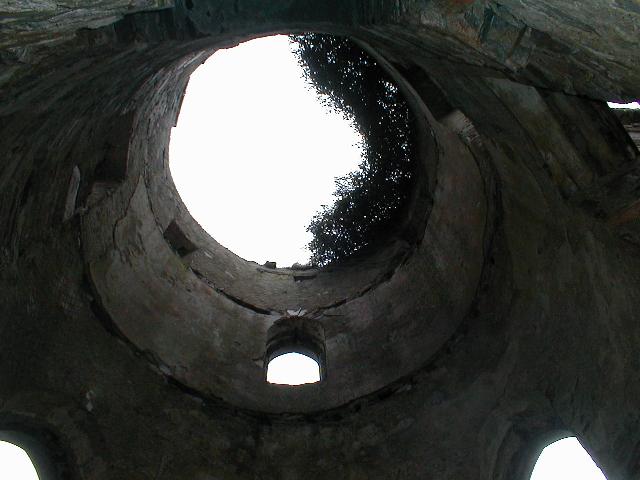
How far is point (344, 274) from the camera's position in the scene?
349 inches

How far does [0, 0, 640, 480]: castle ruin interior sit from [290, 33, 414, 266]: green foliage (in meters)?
0.49

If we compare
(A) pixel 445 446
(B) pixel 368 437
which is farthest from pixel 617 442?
(B) pixel 368 437

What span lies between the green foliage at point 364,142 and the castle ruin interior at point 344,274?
0.49 meters

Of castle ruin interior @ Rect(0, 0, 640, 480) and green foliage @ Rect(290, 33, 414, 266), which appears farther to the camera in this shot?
green foliage @ Rect(290, 33, 414, 266)

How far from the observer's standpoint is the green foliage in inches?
348

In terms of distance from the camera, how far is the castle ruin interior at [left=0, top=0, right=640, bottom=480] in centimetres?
356

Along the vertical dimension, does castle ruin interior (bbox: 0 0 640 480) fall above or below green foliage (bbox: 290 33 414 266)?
below

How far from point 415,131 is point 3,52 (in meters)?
6.20

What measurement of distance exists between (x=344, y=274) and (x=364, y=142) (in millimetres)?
2176

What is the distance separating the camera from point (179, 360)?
7.03m

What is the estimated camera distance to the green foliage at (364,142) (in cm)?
885

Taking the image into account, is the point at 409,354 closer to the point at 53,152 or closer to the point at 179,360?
the point at 179,360

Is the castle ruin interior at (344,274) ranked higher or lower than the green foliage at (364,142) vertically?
lower

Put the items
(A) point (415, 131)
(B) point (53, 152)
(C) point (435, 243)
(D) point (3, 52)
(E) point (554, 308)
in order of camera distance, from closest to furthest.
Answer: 1. (D) point (3, 52)
2. (B) point (53, 152)
3. (E) point (554, 308)
4. (C) point (435, 243)
5. (A) point (415, 131)
